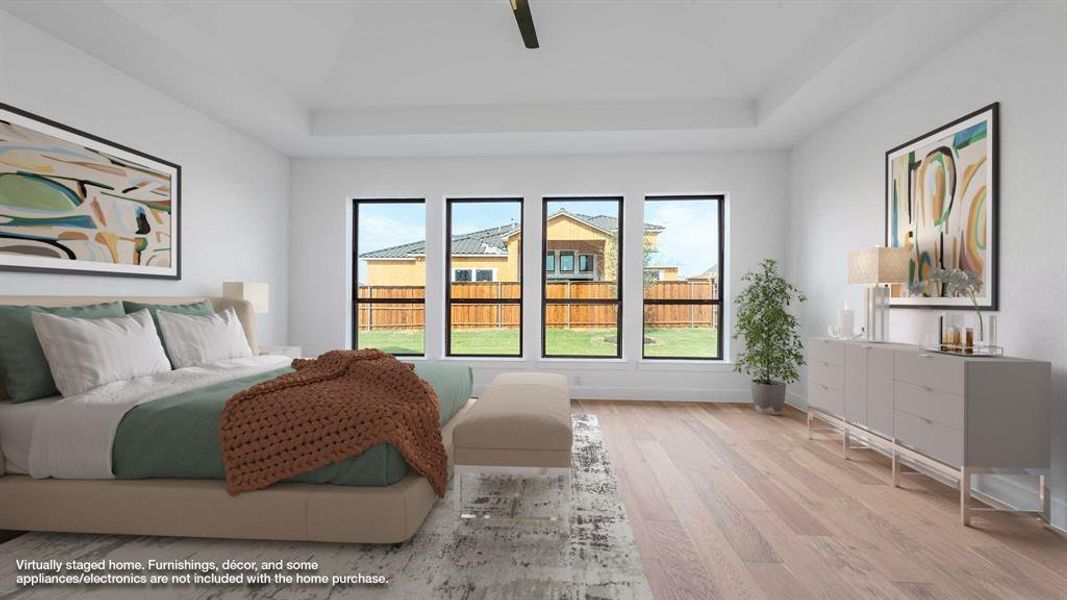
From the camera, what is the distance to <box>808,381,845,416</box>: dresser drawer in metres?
3.54

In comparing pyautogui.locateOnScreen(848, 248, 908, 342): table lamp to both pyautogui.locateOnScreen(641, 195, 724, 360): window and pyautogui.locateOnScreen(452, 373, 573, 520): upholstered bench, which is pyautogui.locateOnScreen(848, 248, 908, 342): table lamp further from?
pyautogui.locateOnScreen(452, 373, 573, 520): upholstered bench

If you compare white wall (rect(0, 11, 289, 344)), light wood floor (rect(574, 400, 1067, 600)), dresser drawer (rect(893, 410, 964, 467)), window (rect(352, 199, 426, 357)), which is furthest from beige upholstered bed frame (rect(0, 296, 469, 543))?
window (rect(352, 199, 426, 357))

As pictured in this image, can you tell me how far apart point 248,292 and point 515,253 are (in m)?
2.73

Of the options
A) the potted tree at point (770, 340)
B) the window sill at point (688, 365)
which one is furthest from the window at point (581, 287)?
the potted tree at point (770, 340)

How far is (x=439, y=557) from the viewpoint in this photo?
2.05 m

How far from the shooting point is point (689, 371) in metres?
5.41

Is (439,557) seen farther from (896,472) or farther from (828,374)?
(828,374)

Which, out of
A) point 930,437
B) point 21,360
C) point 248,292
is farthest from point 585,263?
point 21,360

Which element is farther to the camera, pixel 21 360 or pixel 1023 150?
pixel 1023 150

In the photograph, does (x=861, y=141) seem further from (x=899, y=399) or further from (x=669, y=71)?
(x=899, y=399)

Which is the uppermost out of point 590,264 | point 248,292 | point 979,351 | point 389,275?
point 590,264

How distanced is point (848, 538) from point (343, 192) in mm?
5473

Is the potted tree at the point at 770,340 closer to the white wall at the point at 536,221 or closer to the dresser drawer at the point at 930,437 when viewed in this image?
the white wall at the point at 536,221

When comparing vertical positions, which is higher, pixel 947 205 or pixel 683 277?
pixel 947 205
